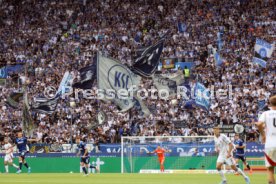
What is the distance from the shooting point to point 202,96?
5556cm

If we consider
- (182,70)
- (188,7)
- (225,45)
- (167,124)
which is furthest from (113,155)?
(188,7)

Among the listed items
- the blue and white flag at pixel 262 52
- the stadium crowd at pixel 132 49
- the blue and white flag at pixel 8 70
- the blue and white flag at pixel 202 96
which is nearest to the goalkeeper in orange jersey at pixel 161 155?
the stadium crowd at pixel 132 49

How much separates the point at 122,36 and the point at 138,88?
854 cm

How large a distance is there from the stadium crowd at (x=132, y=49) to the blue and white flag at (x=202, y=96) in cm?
52

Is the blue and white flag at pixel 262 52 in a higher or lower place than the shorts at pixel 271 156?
higher

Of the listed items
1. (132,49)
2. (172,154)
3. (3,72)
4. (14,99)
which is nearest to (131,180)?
(172,154)

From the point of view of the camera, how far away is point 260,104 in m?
54.1

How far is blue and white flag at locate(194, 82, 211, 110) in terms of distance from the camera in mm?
55400

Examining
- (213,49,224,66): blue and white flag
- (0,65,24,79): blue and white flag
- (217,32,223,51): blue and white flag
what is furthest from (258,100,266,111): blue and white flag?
(0,65,24,79): blue and white flag

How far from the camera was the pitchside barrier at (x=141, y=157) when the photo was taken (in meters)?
49.3

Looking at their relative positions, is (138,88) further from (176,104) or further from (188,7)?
(188,7)

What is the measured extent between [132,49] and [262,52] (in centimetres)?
1200

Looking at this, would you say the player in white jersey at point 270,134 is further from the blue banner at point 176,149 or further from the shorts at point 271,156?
the blue banner at point 176,149

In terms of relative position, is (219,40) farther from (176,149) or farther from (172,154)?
(172,154)
